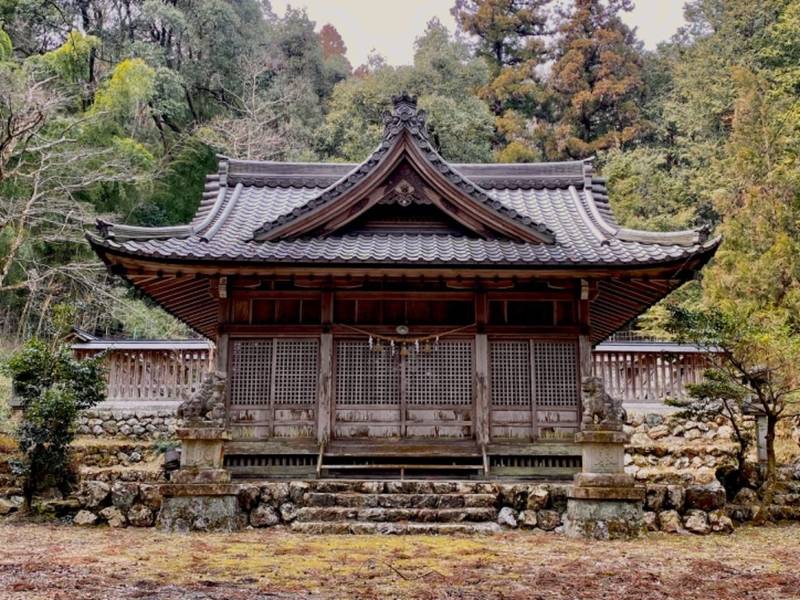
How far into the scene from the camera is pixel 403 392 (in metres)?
11.9

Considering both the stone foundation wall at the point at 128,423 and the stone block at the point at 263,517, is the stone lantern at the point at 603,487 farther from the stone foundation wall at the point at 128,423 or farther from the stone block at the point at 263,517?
the stone foundation wall at the point at 128,423

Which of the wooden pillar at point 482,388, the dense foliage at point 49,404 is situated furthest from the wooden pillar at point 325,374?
the dense foliage at point 49,404

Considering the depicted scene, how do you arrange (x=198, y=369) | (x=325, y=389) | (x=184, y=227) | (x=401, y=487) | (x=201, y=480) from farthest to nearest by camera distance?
1. (x=198, y=369)
2. (x=184, y=227)
3. (x=325, y=389)
4. (x=401, y=487)
5. (x=201, y=480)

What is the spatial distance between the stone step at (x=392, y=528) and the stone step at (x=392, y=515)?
0.49 ft

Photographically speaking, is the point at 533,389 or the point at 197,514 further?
the point at 533,389

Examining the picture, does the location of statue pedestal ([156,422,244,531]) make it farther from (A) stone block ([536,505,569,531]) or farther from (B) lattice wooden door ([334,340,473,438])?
(A) stone block ([536,505,569,531])

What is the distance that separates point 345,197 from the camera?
12.3 metres

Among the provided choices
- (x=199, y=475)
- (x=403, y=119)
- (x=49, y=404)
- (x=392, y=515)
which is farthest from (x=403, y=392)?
(x=49, y=404)

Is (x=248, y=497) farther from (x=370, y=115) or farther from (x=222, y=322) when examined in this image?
(x=370, y=115)

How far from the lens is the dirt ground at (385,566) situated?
5.99 m


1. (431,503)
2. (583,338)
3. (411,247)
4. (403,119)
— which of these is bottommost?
(431,503)

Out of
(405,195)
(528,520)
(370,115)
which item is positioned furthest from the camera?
(370,115)

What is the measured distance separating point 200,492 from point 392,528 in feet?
8.65

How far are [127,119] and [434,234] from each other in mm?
25510
